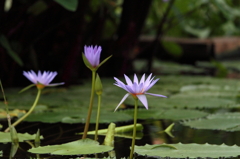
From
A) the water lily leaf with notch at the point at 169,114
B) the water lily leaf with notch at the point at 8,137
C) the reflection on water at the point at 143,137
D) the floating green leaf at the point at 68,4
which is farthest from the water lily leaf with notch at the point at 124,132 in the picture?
the floating green leaf at the point at 68,4

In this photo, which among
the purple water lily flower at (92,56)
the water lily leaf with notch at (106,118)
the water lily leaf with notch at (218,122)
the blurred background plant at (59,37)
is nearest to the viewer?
the purple water lily flower at (92,56)

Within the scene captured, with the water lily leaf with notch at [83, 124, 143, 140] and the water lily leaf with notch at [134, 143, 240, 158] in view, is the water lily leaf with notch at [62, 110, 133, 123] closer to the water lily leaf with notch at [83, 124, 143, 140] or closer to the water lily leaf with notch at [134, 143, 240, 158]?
the water lily leaf with notch at [83, 124, 143, 140]

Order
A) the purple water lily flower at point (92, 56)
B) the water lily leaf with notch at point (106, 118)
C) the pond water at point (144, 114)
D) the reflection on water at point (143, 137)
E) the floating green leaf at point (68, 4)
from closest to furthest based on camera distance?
the purple water lily flower at point (92, 56) → the reflection on water at point (143, 137) → the pond water at point (144, 114) → the water lily leaf with notch at point (106, 118) → the floating green leaf at point (68, 4)

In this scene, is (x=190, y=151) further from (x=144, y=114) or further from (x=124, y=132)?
(x=144, y=114)

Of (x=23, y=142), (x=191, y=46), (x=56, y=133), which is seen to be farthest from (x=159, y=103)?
(x=191, y=46)

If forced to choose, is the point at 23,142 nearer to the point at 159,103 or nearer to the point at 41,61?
the point at 159,103

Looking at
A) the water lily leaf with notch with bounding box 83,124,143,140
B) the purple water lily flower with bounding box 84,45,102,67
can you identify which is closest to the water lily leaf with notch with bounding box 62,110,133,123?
the water lily leaf with notch with bounding box 83,124,143,140

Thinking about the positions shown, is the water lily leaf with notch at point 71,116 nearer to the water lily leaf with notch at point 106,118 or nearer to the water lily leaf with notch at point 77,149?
the water lily leaf with notch at point 106,118
